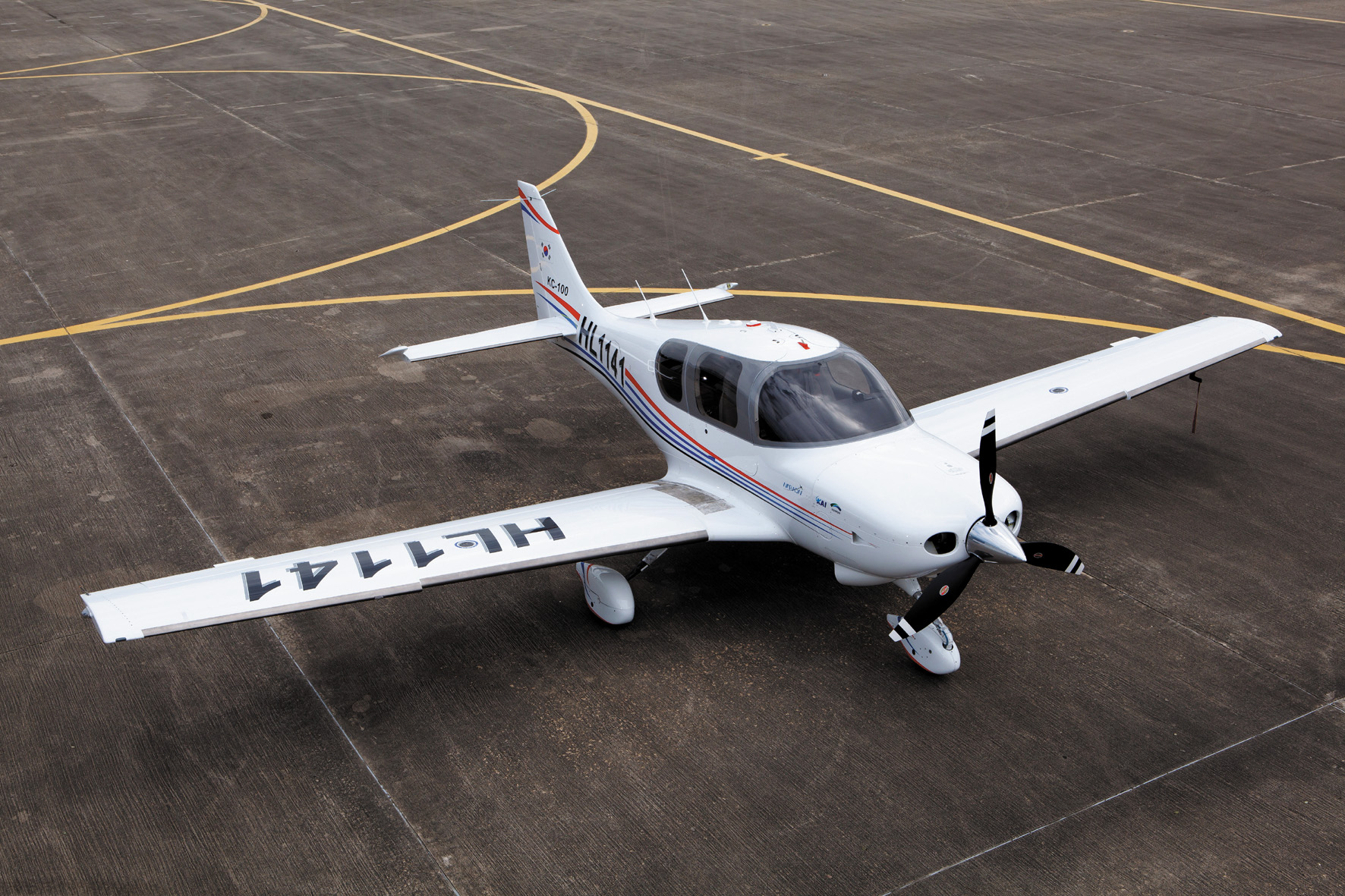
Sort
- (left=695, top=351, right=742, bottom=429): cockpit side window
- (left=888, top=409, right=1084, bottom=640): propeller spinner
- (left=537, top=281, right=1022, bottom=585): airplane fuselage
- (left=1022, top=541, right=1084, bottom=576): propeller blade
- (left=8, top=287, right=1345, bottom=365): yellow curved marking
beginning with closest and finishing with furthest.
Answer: (left=1022, top=541, right=1084, bottom=576): propeller blade → (left=888, top=409, right=1084, bottom=640): propeller spinner → (left=537, top=281, right=1022, bottom=585): airplane fuselage → (left=695, top=351, right=742, bottom=429): cockpit side window → (left=8, top=287, right=1345, bottom=365): yellow curved marking

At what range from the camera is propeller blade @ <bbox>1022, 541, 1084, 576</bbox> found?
1025cm

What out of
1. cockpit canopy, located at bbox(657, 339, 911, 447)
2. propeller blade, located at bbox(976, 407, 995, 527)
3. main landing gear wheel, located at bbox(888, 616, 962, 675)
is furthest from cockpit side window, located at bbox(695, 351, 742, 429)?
propeller blade, located at bbox(976, 407, 995, 527)

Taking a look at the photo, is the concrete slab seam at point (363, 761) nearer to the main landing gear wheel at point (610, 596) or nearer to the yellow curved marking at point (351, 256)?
the main landing gear wheel at point (610, 596)

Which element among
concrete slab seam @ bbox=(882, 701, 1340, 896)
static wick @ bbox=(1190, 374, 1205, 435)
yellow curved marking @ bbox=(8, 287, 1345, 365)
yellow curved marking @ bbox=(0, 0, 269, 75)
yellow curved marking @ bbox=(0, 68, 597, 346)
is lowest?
concrete slab seam @ bbox=(882, 701, 1340, 896)

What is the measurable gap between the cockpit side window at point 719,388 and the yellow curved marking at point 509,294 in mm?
8238

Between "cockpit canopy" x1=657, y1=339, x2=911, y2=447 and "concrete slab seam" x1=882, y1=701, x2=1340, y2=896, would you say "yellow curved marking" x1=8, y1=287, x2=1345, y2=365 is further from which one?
"concrete slab seam" x1=882, y1=701, x2=1340, y2=896

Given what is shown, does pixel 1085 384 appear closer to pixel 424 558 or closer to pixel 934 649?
pixel 934 649

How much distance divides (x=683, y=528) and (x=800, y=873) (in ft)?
13.1

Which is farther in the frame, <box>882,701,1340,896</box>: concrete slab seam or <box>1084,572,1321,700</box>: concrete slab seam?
<box>1084,572,1321,700</box>: concrete slab seam

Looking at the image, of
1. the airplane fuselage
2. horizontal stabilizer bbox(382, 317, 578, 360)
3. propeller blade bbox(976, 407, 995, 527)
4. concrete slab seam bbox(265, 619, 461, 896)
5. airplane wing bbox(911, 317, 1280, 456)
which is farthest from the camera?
horizontal stabilizer bbox(382, 317, 578, 360)

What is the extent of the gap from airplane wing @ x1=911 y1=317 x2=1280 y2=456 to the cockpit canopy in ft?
6.29

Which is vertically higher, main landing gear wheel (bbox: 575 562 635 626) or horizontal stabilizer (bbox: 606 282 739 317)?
horizontal stabilizer (bbox: 606 282 739 317)

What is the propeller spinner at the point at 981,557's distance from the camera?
10391mm

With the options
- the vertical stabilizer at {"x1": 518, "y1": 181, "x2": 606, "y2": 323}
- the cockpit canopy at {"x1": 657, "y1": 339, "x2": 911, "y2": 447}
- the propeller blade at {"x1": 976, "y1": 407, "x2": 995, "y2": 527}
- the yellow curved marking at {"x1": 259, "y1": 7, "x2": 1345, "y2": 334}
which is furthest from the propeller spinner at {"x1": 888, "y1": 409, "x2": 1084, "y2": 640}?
the yellow curved marking at {"x1": 259, "y1": 7, "x2": 1345, "y2": 334}
